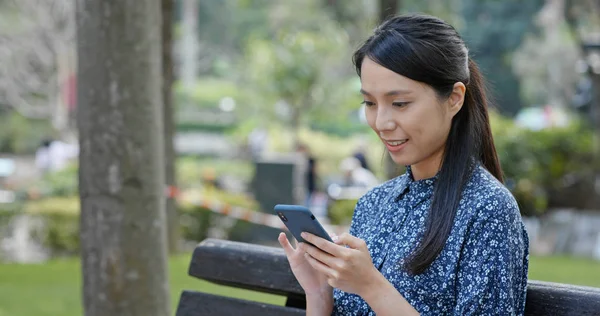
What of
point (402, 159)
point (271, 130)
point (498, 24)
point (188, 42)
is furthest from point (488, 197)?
point (498, 24)

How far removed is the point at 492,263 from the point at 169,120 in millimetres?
8647

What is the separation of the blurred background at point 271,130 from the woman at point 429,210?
278mm

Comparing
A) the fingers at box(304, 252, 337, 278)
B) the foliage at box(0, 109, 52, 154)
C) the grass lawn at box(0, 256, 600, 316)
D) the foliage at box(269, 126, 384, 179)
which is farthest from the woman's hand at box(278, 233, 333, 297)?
the foliage at box(0, 109, 52, 154)

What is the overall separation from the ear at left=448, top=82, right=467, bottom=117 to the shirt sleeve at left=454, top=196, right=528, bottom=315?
0.26m

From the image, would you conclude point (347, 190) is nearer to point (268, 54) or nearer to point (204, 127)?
point (268, 54)

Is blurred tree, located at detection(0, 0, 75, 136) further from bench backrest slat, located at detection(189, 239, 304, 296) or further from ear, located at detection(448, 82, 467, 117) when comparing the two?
ear, located at detection(448, 82, 467, 117)

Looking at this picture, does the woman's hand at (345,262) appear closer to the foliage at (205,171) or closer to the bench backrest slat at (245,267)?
the bench backrest slat at (245,267)

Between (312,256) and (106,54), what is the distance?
1.73 m

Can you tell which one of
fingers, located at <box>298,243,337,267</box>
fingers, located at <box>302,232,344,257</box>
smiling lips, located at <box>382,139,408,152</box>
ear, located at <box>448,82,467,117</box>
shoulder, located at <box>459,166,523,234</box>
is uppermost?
ear, located at <box>448,82,467,117</box>

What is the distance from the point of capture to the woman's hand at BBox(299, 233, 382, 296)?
6.84ft

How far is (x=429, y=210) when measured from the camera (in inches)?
92.2

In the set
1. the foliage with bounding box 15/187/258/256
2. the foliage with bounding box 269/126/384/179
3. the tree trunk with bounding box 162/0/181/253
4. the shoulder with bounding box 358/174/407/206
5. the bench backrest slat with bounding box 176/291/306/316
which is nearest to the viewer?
the shoulder with bounding box 358/174/407/206

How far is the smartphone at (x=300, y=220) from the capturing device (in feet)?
6.78

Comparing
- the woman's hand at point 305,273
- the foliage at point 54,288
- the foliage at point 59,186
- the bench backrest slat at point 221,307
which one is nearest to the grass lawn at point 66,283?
the foliage at point 54,288
